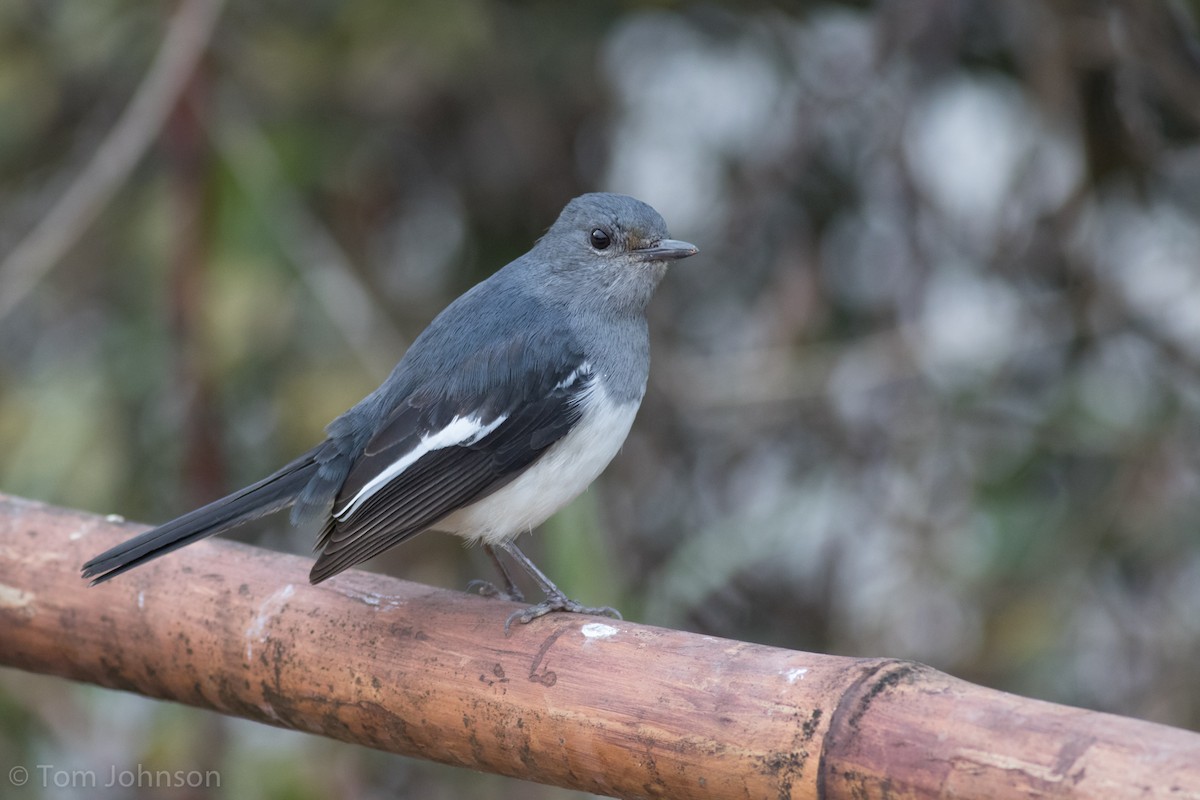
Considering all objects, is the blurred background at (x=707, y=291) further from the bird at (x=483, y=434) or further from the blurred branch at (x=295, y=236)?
the bird at (x=483, y=434)

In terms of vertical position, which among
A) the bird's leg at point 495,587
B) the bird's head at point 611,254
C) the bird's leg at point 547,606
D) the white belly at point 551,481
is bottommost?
the bird's leg at point 495,587

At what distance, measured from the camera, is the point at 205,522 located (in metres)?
2.19

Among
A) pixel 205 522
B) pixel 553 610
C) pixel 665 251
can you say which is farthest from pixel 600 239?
pixel 205 522

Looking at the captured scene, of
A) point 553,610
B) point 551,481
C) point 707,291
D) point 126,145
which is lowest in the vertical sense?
point 707,291

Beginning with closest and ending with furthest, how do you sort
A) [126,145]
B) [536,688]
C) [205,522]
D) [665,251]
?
[536,688] < [205,522] < [665,251] < [126,145]

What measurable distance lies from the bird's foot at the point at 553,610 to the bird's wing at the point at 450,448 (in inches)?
9.0

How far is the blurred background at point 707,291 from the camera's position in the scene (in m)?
3.52

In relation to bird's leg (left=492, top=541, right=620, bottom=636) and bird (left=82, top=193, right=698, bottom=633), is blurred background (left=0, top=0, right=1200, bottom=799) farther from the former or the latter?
bird (left=82, top=193, right=698, bottom=633)

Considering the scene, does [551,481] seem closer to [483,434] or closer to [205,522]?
[483,434]

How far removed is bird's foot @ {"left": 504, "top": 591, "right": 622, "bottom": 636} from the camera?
2.12 metres

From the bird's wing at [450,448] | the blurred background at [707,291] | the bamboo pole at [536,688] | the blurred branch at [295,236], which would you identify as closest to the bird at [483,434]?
the bird's wing at [450,448]

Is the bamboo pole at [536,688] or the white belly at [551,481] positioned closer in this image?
the bamboo pole at [536,688]

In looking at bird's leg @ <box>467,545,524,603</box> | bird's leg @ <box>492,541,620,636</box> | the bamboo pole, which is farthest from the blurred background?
the bamboo pole

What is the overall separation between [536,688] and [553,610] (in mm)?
387
